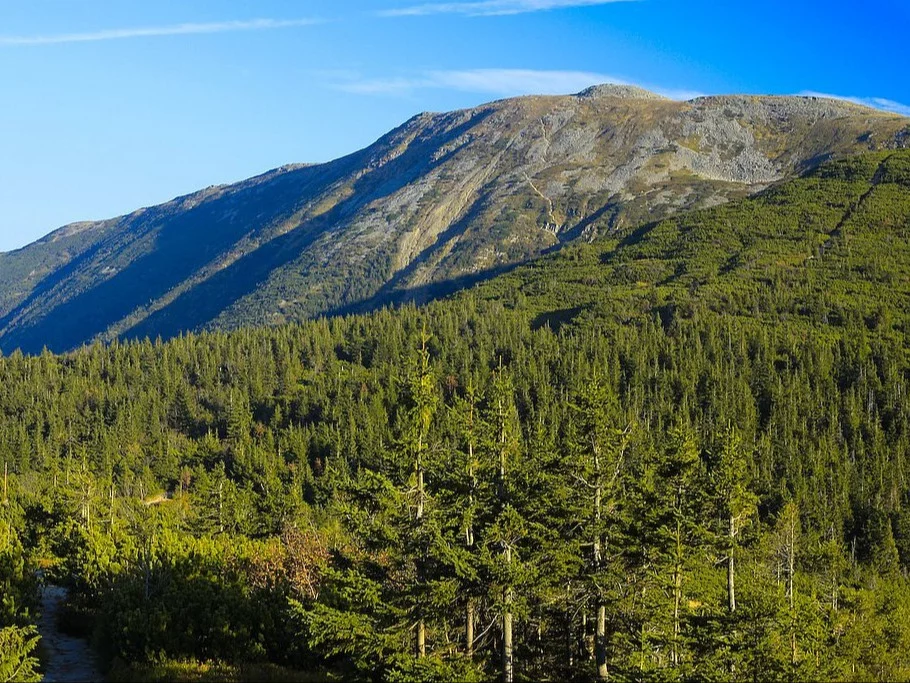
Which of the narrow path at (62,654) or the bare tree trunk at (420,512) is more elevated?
the bare tree trunk at (420,512)

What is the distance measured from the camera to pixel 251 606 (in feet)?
131

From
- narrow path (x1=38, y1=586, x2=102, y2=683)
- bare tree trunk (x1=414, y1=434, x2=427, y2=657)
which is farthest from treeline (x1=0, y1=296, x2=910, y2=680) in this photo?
narrow path (x1=38, y1=586, x2=102, y2=683)

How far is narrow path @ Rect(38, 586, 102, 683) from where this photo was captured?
1401 inches

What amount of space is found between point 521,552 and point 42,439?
151789mm

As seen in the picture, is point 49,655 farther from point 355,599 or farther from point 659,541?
point 659,541

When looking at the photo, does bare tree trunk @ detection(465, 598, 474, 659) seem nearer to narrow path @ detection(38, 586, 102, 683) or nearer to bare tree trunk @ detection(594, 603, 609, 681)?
bare tree trunk @ detection(594, 603, 609, 681)

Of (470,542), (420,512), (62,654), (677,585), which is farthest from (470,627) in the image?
(62,654)

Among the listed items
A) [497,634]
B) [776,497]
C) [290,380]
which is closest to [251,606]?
[497,634]

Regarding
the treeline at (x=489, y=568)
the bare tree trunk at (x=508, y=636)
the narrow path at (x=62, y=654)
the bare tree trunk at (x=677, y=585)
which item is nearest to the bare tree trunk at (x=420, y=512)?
the treeline at (x=489, y=568)

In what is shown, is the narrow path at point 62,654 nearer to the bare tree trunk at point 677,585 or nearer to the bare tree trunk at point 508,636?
the bare tree trunk at point 508,636

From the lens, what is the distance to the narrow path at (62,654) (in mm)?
35594

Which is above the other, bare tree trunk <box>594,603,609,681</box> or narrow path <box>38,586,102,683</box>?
bare tree trunk <box>594,603,609,681</box>

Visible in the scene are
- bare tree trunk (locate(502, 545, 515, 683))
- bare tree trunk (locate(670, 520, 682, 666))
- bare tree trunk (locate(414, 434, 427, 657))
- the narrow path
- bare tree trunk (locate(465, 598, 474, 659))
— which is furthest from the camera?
the narrow path

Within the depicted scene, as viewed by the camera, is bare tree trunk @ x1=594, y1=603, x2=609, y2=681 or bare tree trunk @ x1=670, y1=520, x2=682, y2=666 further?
bare tree trunk @ x1=670, y1=520, x2=682, y2=666
